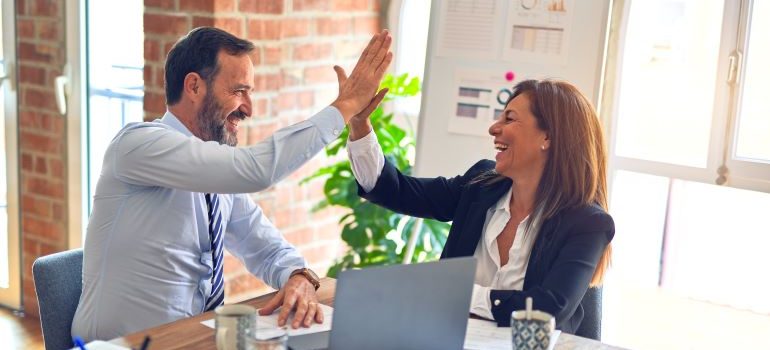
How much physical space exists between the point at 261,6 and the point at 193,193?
4.45 ft

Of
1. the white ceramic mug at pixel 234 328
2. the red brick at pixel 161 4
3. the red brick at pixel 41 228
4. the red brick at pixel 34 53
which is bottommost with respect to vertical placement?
the red brick at pixel 41 228

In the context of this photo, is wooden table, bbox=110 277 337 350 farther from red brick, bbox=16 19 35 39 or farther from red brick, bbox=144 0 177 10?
red brick, bbox=16 19 35 39

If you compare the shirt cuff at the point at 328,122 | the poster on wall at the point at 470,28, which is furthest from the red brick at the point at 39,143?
the shirt cuff at the point at 328,122

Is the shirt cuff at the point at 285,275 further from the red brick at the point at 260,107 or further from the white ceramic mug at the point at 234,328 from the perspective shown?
the red brick at the point at 260,107

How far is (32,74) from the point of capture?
3852 mm

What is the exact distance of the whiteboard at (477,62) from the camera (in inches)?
118

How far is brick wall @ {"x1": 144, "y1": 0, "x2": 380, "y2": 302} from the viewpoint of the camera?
3.30m

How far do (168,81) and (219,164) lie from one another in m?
0.38

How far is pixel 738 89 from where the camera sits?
3072mm

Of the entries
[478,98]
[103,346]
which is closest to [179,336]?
[103,346]

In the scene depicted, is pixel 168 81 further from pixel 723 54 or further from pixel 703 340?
pixel 703 340

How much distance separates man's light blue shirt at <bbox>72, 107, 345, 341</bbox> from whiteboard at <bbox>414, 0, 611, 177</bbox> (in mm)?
1149

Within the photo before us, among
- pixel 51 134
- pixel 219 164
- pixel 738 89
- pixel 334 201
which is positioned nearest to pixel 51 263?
pixel 219 164

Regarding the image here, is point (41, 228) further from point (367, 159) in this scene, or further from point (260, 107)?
point (367, 159)
